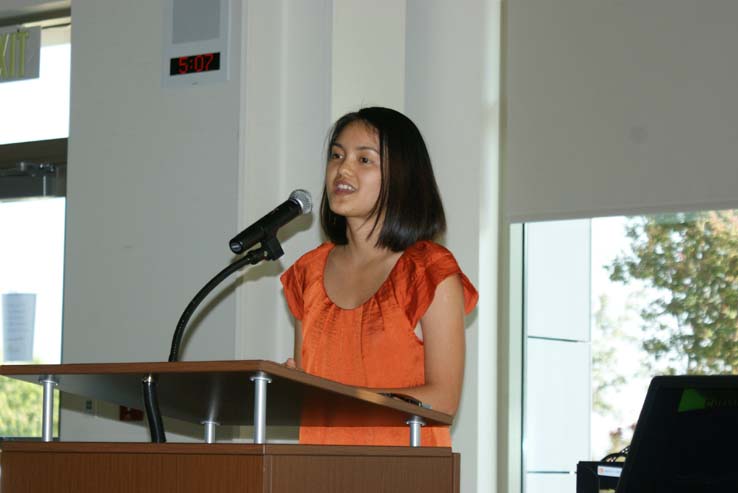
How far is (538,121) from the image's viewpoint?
400cm

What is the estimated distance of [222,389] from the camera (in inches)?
64.5

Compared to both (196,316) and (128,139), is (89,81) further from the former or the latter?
(196,316)

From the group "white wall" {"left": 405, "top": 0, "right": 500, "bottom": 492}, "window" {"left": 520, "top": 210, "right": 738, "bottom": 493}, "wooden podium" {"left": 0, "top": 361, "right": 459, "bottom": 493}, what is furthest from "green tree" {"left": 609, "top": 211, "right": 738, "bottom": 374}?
"wooden podium" {"left": 0, "top": 361, "right": 459, "bottom": 493}

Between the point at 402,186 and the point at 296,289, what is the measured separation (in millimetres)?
366

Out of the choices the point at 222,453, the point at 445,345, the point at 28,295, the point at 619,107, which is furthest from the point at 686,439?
the point at 28,295

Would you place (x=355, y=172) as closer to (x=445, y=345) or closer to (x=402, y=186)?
(x=402, y=186)

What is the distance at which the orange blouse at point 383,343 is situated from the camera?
7.20ft

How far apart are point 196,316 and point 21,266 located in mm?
1218

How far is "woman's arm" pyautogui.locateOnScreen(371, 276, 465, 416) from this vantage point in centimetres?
216

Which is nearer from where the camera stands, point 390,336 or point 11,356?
point 390,336

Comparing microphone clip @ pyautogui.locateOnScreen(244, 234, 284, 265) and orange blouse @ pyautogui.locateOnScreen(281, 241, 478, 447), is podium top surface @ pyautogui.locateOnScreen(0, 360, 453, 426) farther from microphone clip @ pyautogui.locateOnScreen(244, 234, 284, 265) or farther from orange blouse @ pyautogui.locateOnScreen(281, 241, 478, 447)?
microphone clip @ pyautogui.locateOnScreen(244, 234, 284, 265)

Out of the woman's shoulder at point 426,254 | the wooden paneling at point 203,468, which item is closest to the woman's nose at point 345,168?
the woman's shoulder at point 426,254

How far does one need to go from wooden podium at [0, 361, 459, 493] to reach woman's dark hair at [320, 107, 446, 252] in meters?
0.61

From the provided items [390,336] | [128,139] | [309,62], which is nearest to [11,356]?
[128,139]
